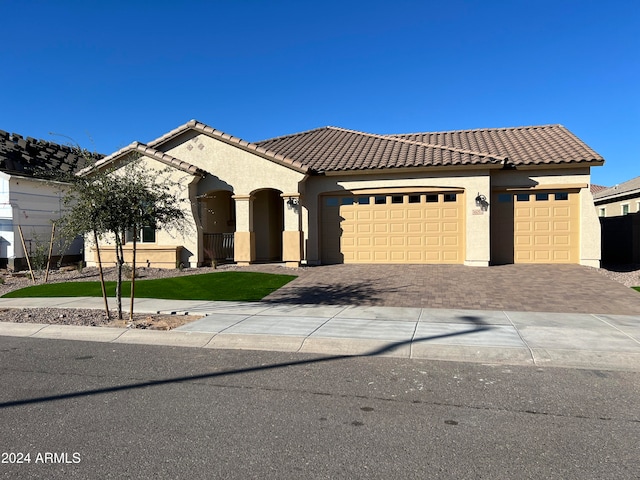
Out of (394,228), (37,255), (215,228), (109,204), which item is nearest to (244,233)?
(215,228)

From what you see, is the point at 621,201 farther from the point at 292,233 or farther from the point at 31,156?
the point at 31,156

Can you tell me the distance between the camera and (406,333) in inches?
312

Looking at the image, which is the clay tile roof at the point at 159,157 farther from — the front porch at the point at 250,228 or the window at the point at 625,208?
the window at the point at 625,208

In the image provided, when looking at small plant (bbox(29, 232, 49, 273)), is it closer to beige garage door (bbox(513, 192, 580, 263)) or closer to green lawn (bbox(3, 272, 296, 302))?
green lawn (bbox(3, 272, 296, 302))

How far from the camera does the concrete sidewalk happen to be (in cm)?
675

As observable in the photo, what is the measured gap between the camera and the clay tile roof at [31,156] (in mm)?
18062

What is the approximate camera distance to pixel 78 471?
3.55 metres

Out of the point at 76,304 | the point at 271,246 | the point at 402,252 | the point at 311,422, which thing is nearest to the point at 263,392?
the point at 311,422

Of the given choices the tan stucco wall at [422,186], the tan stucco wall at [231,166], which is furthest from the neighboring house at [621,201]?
the tan stucco wall at [231,166]

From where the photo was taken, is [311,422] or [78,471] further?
[311,422]

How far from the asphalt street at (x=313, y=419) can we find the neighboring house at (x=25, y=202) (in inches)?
522

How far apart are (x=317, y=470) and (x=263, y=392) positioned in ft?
6.22

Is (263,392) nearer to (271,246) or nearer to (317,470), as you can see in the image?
(317,470)

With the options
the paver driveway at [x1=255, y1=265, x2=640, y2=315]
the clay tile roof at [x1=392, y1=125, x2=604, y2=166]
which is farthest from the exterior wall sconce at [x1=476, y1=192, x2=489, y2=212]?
the paver driveway at [x1=255, y1=265, x2=640, y2=315]
